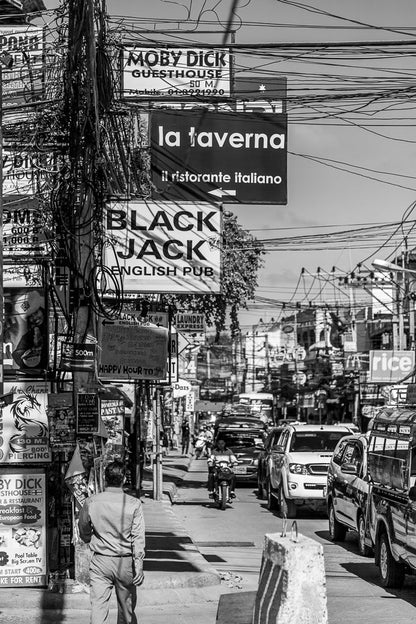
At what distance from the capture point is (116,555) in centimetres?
861

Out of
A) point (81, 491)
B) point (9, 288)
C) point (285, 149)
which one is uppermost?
point (285, 149)

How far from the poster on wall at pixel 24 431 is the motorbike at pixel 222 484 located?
1339 cm

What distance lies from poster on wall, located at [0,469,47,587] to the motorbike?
43.4ft

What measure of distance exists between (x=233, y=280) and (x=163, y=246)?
51.0ft

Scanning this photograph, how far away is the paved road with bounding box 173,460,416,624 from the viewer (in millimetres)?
11547

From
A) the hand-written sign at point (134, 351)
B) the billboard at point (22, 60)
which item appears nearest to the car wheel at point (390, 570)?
the hand-written sign at point (134, 351)

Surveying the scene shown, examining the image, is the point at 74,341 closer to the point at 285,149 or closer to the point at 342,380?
the point at 285,149

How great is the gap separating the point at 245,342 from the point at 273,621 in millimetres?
133777

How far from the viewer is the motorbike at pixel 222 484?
83.0 ft

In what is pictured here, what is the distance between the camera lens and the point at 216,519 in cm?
2311

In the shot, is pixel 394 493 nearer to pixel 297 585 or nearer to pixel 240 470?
pixel 297 585

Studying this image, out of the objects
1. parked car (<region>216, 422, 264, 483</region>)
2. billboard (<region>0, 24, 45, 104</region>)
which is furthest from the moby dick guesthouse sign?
parked car (<region>216, 422, 264, 483</region>)

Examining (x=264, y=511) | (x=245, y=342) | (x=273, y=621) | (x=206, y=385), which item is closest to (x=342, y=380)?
(x=264, y=511)

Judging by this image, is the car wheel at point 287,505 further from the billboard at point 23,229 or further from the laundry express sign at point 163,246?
the laundry express sign at point 163,246
